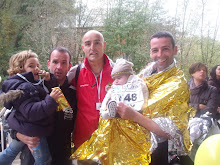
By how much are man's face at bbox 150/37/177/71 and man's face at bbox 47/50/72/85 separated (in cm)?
106

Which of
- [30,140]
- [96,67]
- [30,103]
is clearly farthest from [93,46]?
[30,140]

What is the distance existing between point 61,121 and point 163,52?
4.30 feet

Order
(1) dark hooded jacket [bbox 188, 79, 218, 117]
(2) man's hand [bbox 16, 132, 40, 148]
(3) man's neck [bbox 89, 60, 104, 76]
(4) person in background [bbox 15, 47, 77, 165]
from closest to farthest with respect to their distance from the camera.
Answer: (2) man's hand [bbox 16, 132, 40, 148]
(4) person in background [bbox 15, 47, 77, 165]
(3) man's neck [bbox 89, 60, 104, 76]
(1) dark hooded jacket [bbox 188, 79, 218, 117]

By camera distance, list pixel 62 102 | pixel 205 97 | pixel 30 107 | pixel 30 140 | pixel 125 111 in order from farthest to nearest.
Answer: pixel 205 97, pixel 62 102, pixel 30 140, pixel 30 107, pixel 125 111

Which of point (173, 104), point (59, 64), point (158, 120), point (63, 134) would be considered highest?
point (59, 64)

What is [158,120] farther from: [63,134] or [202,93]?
[202,93]

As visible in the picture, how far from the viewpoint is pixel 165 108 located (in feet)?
4.92

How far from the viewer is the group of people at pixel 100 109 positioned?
1484 millimetres

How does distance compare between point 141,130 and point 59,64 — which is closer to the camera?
point 141,130

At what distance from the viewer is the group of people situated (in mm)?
1484

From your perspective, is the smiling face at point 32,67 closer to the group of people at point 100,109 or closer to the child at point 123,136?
the group of people at point 100,109

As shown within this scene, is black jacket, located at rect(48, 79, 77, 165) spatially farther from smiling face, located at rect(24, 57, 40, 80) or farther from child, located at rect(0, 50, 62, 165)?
smiling face, located at rect(24, 57, 40, 80)

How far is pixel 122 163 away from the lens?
1.50 metres

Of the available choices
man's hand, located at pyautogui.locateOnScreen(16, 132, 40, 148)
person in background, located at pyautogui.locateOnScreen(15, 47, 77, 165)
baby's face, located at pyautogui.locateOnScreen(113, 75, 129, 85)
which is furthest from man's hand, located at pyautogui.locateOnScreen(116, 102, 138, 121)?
man's hand, located at pyautogui.locateOnScreen(16, 132, 40, 148)
